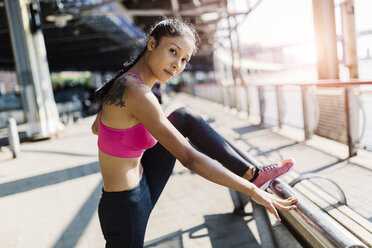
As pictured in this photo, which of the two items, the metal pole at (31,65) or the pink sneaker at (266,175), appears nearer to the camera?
the pink sneaker at (266,175)

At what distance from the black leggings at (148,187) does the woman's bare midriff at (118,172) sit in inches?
1.3

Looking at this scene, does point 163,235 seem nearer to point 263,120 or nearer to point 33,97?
point 263,120

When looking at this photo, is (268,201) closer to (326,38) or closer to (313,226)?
(313,226)

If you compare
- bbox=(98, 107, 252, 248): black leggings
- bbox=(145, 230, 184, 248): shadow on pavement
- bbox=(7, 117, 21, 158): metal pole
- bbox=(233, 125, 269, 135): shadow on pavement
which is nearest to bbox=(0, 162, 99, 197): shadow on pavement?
bbox=(7, 117, 21, 158): metal pole

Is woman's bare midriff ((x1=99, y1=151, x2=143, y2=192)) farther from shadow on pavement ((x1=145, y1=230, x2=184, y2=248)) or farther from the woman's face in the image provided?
shadow on pavement ((x1=145, y1=230, x2=184, y2=248))

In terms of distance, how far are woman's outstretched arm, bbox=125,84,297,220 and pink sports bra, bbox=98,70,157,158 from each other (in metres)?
0.13

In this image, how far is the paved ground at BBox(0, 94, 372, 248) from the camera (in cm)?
275

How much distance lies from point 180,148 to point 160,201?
2.42 meters

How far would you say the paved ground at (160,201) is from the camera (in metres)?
2.75

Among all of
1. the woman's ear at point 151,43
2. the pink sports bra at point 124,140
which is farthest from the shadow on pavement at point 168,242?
the woman's ear at point 151,43

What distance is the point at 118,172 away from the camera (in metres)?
1.55

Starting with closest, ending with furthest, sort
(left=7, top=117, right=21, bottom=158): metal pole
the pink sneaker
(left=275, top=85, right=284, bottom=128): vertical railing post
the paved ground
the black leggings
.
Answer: the black leggings < the pink sneaker < the paved ground < (left=7, top=117, right=21, bottom=158): metal pole < (left=275, top=85, right=284, bottom=128): vertical railing post

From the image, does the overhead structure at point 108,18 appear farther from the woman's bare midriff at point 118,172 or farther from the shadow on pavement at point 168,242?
the woman's bare midriff at point 118,172

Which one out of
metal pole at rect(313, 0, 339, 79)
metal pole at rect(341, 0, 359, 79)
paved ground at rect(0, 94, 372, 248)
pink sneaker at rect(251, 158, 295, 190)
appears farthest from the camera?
metal pole at rect(313, 0, 339, 79)
